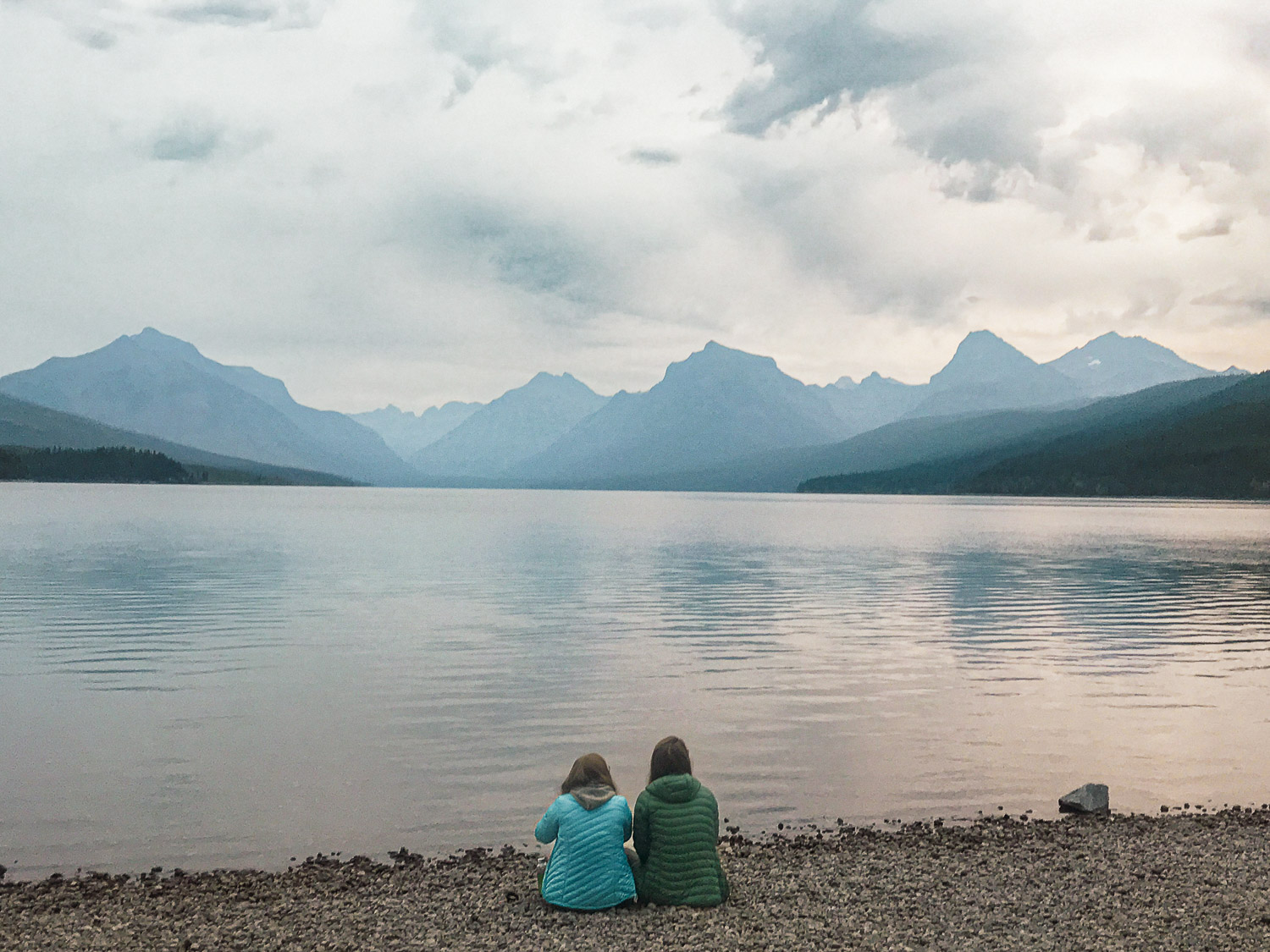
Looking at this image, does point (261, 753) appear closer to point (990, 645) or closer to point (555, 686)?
point (555, 686)

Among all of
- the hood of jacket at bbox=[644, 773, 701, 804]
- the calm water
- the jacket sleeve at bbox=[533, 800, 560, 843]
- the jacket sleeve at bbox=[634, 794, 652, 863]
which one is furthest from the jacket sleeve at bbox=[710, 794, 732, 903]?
the calm water

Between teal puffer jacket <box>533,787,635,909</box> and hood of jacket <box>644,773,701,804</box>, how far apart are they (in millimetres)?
491

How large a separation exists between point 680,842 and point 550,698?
16.8m

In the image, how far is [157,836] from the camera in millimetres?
17234

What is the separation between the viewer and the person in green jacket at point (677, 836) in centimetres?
1312

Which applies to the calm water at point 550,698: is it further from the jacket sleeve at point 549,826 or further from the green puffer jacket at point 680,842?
the green puffer jacket at point 680,842

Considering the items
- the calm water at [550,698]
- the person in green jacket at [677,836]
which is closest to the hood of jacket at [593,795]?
the person in green jacket at [677,836]

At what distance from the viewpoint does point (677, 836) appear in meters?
13.1

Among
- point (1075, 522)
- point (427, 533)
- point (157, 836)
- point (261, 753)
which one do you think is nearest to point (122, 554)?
point (427, 533)

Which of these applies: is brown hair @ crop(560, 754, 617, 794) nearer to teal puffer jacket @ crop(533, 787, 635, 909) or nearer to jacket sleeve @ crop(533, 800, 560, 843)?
teal puffer jacket @ crop(533, 787, 635, 909)

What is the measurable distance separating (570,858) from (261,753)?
1231 centimetres

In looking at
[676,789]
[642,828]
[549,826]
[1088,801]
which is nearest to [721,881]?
[642,828]

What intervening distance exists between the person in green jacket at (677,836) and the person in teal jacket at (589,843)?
30 cm

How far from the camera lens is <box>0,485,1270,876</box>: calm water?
19.3m
